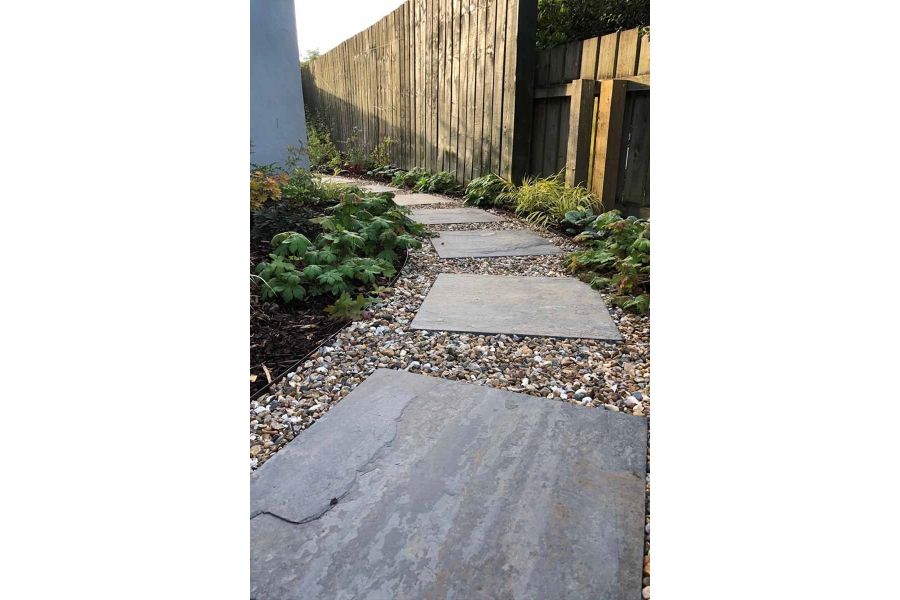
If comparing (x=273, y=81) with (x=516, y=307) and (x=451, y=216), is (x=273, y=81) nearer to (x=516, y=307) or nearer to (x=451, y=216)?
(x=451, y=216)

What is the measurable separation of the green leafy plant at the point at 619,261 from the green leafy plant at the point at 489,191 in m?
1.64

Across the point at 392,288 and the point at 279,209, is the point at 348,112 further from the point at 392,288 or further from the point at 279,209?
the point at 392,288

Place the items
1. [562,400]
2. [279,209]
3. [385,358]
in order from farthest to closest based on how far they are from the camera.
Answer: [279,209] < [385,358] < [562,400]

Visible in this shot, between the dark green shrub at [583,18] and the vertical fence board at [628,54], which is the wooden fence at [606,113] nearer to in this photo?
the vertical fence board at [628,54]

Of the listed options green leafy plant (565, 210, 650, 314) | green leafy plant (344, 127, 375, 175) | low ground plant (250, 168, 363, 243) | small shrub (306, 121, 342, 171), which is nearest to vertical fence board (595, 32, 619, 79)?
green leafy plant (565, 210, 650, 314)

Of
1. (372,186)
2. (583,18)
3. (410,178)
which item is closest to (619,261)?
(583,18)

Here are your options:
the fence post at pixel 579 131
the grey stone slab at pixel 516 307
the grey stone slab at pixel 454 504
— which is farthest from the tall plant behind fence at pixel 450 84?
the grey stone slab at pixel 454 504

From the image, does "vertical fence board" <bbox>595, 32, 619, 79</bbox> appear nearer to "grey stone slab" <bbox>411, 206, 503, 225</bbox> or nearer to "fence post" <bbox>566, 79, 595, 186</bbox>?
"fence post" <bbox>566, 79, 595, 186</bbox>

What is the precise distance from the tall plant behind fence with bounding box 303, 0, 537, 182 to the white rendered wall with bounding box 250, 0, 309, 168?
1.72 m

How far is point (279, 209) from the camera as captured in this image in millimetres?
3432

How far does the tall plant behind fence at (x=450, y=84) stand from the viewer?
4629mm

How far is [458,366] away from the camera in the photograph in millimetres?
1784
